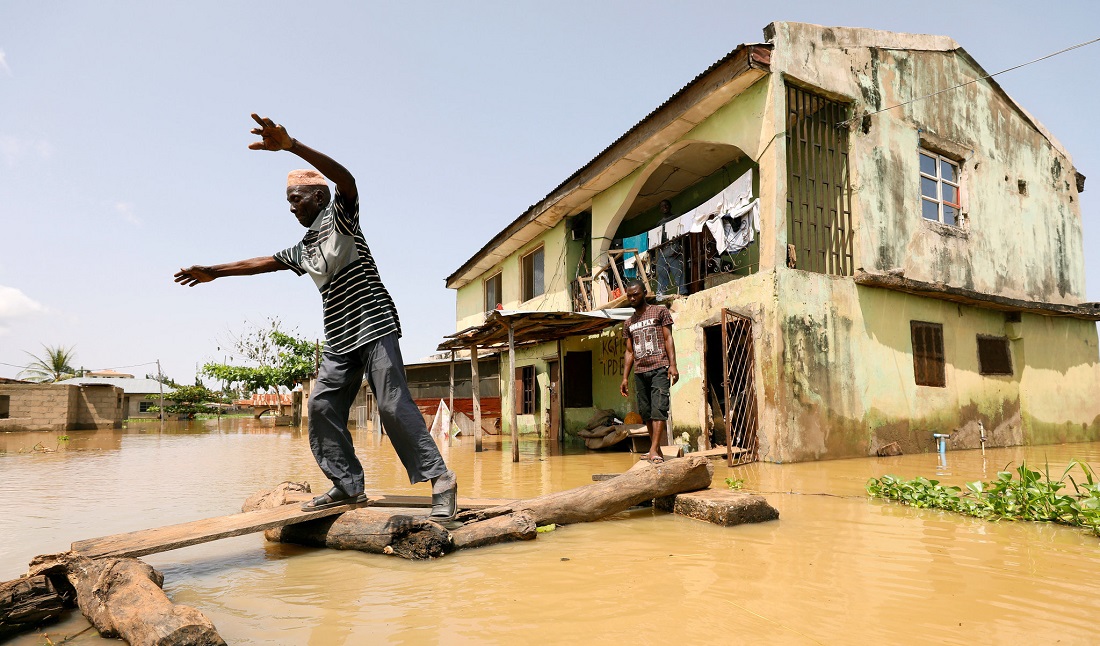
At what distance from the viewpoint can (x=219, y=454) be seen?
11.2m

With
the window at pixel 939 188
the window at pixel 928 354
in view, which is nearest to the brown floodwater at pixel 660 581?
the window at pixel 928 354

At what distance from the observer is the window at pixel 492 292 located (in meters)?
19.6

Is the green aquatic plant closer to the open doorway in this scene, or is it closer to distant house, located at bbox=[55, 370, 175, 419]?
the open doorway

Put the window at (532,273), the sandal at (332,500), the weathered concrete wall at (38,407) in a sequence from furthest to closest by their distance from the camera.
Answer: the weathered concrete wall at (38,407) < the window at (532,273) < the sandal at (332,500)

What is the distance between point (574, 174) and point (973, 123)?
7554mm

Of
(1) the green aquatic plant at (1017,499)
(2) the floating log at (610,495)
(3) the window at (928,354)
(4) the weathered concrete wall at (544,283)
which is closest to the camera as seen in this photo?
(1) the green aquatic plant at (1017,499)

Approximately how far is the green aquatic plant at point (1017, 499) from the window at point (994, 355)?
773cm

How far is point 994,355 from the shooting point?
11203 mm

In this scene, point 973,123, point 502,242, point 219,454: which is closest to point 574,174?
point 502,242

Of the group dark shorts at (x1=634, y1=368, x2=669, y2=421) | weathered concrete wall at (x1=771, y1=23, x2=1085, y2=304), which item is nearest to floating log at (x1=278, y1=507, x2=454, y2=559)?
dark shorts at (x1=634, y1=368, x2=669, y2=421)

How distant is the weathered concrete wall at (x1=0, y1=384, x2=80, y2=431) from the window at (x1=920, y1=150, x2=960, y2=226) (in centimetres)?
2692

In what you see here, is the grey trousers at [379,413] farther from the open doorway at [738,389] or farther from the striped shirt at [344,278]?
the open doorway at [738,389]

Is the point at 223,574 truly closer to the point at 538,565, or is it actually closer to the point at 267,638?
the point at 267,638

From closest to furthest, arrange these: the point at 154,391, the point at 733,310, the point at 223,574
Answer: the point at 223,574
the point at 733,310
the point at 154,391
